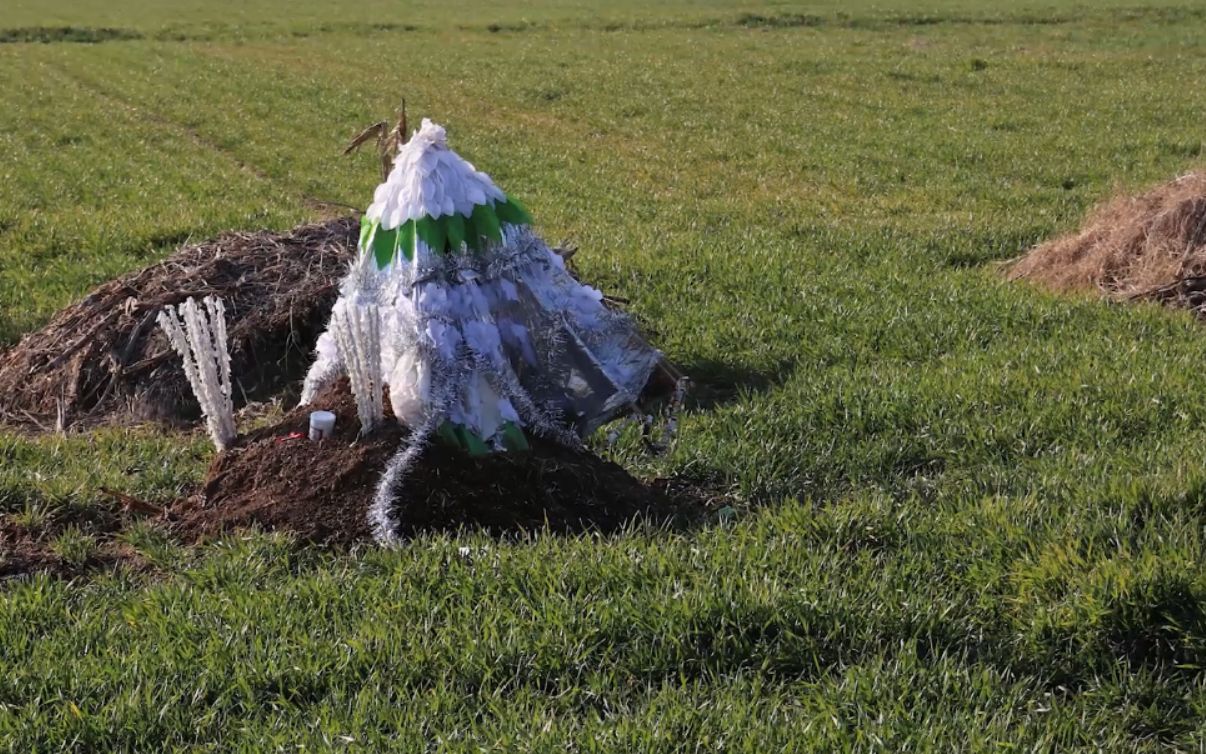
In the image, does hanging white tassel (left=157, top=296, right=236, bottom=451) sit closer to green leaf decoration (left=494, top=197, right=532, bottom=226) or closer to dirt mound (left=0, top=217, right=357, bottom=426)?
green leaf decoration (left=494, top=197, right=532, bottom=226)

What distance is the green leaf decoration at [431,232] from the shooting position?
16.5ft

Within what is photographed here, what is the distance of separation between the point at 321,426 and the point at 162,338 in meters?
2.65

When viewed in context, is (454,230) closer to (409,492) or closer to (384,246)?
(384,246)

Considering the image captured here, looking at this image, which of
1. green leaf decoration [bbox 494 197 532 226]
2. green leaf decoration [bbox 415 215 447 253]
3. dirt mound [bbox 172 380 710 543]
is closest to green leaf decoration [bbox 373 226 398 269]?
green leaf decoration [bbox 415 215 447 253]

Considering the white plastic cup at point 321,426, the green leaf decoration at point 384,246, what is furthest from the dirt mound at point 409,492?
the green leaf decoration at point 384,246

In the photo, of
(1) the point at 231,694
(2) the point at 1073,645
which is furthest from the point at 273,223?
(2) the point at 1073,645

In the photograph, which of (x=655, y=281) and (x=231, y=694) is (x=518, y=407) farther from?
(x=655, y=281)

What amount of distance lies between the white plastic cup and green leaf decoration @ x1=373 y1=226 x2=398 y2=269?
676 millimetres

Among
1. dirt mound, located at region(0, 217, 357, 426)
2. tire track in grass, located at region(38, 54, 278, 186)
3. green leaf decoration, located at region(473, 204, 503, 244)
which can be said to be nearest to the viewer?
green leaf decoration, located at region(473, 204, 503, 244)

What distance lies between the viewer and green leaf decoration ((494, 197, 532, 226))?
17.2 ft

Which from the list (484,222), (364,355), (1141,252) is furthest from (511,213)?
(1141,252)

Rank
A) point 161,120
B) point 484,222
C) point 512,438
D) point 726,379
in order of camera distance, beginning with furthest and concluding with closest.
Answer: point 161,120
point 726,379
point 484,222
point 512,438

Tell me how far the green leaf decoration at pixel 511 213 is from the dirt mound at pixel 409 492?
96cm

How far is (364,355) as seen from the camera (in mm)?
4809
